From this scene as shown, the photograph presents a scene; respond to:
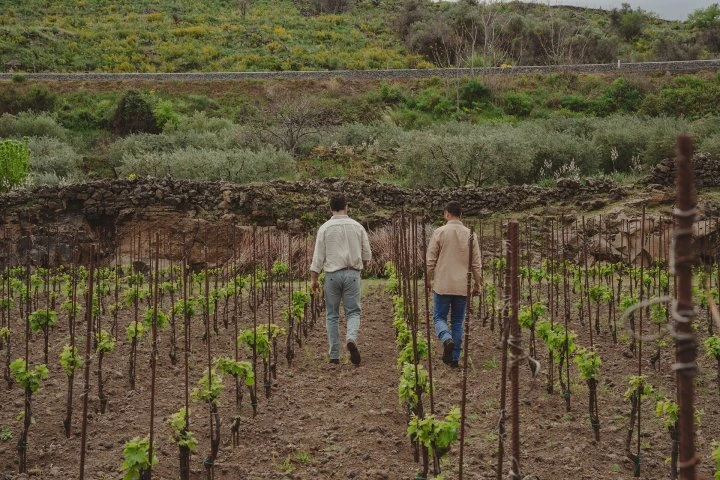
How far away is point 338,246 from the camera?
25.5 feet

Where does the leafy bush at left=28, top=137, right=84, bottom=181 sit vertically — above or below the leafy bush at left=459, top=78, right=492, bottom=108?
below

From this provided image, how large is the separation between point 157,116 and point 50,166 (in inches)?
320

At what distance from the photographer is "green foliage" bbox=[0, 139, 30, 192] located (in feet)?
76.9

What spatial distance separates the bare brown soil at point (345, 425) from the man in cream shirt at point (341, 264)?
1.51ft

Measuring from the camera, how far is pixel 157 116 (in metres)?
35.1

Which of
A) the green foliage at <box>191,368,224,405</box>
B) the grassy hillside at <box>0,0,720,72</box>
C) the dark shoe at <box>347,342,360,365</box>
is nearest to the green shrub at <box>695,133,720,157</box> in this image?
the dark shoe at <box>347,342,360,365</box>

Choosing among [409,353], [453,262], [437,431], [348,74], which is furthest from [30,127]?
[437,431]

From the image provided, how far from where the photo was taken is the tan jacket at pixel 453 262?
7551 millimetres

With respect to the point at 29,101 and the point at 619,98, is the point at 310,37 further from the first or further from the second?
the point at 619,98

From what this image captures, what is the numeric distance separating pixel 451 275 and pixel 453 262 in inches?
5.6

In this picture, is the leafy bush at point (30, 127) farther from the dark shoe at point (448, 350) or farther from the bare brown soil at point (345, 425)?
the dark shoe at point (448, 350)

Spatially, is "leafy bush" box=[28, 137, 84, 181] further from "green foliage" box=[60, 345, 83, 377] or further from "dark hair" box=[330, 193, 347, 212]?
"green foliage" box=[60, 345, 83, 377]

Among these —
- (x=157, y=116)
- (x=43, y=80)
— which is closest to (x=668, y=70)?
(x=157, y=116)

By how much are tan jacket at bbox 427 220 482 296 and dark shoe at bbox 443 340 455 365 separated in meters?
0.53
